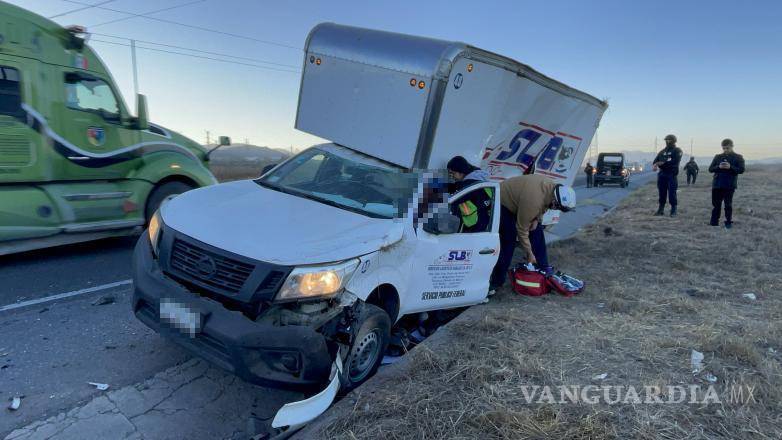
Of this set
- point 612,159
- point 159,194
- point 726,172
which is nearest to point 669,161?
point 726,172

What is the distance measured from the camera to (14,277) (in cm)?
508

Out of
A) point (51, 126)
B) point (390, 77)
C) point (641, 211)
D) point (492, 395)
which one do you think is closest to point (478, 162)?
point (390, 77)

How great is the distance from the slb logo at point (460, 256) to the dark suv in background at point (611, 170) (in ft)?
87.8

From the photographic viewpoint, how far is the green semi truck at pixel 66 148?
213 inches

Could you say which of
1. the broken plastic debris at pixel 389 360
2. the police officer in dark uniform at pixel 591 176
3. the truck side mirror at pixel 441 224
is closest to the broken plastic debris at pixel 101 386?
the broken plastic debris at pixel 389 360

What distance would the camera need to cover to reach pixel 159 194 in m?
6.70

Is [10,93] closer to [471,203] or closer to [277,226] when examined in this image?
[277,226]

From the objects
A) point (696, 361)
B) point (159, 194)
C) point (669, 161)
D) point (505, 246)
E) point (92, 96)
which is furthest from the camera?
point (669, 161)

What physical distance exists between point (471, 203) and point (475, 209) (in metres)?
0.07

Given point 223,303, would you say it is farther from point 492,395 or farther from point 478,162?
A: point 478,162

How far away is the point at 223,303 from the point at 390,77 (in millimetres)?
2918

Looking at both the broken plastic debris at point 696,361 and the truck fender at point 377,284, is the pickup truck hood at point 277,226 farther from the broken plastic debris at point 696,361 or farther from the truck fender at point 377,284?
the broken plastic debris at point 696,361
